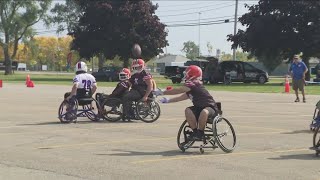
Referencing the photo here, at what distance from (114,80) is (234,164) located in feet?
156

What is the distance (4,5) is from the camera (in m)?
82.4

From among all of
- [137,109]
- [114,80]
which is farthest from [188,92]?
[114,80]

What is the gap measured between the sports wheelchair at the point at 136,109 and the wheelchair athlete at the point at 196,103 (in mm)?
5245

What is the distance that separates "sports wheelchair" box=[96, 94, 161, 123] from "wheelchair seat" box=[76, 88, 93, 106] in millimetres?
436

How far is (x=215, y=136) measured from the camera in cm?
1014

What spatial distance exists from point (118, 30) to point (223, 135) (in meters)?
51.9

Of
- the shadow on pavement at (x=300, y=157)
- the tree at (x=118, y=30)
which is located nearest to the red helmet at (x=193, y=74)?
the shadow on pavement at (x=300, y=157)

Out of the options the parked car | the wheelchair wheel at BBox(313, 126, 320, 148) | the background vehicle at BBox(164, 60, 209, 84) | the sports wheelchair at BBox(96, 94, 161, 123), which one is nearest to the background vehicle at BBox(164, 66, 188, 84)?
the background vehicle at BBox(164, 60, 209, 84)

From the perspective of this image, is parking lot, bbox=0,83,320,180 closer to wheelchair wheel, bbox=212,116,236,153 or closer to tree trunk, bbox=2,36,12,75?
wheelchair wheel, bbox=212,116,236,153

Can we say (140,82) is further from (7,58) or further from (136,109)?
(7,58)

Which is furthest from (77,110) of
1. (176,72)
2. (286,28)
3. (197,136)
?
(286,28)

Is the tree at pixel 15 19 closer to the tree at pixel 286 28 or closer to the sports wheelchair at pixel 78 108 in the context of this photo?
the tree at pixel 286 28

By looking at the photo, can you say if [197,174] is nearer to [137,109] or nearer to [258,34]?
[137,109]

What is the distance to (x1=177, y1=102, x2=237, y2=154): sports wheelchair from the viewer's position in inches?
402
